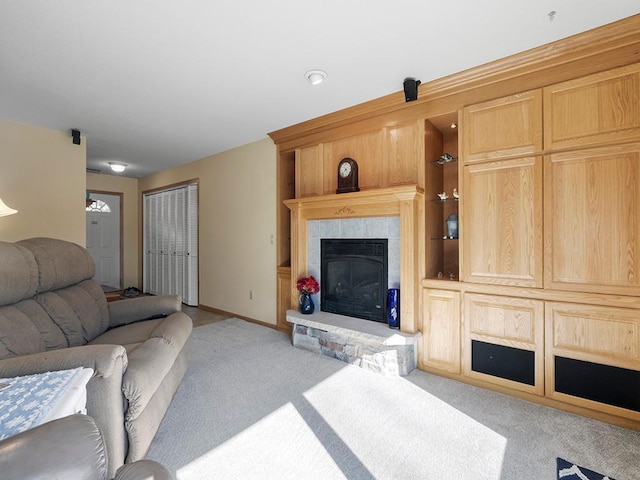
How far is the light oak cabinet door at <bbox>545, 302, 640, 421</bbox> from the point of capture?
1.96 m

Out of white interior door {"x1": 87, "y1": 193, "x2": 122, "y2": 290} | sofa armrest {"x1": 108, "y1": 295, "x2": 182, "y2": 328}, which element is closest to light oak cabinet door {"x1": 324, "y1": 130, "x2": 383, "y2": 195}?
sofa armrest {"x1": 108, "y1": 295, "x2": 182, "y2": 328}

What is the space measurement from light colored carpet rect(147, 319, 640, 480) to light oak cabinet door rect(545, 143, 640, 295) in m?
0.92

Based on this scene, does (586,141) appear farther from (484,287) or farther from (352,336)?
(352,336)

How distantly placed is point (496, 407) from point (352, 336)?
3.93 ft

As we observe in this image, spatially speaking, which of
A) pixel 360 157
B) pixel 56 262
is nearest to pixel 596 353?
pixel 360 157

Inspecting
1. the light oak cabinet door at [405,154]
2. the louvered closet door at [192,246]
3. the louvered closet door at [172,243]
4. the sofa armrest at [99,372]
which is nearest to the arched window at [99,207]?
the louvered closet door at [172,243]

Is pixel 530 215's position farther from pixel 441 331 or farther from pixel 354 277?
pixel 354 277

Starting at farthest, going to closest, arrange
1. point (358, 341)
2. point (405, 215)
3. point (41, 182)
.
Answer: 1. point (41, 182)
2. point (358, 341)
3. point (405, 215)

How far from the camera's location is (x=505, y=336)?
2398mm

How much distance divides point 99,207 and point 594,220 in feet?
24.2

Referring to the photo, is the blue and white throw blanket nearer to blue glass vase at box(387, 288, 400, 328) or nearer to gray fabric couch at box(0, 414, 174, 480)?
gray fabric couch at box(0, 414, 174, 480)

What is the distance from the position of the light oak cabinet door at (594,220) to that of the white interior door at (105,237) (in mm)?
6942

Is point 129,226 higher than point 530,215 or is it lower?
higher

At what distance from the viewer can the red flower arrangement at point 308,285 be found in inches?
133
